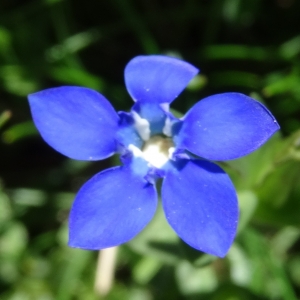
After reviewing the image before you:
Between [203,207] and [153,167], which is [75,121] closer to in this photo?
[153,167]

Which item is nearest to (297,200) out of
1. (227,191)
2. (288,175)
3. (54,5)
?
(288,175)

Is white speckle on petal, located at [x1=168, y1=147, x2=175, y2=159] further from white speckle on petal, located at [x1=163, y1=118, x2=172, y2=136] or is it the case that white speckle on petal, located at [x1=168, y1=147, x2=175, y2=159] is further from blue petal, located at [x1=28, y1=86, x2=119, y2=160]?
blue petal, located at [x1=28, y1=86, x2=119, y2=160]

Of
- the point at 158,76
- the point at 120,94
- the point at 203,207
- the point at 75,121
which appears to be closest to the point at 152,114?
the point at 158,76

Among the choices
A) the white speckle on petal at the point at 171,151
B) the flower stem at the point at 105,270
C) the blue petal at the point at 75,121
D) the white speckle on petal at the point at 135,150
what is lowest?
the flower stem at the point at 105,270

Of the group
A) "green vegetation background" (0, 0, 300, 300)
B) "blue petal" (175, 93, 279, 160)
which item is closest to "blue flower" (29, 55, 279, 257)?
"blue petal" (175, 93, 279, 160)

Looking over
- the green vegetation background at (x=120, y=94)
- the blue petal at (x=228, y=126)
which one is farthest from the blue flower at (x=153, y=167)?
the green vegetation background at (x=120, y=94)

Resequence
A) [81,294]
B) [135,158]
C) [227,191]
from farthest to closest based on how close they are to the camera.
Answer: [81,294], [135,158], [227,191]

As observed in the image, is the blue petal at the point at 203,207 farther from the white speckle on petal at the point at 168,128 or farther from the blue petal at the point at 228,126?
the white speckle on petal at the point at 168,128

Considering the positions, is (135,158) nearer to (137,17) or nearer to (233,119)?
(233,119)
